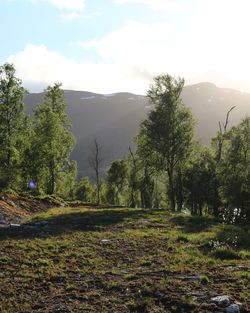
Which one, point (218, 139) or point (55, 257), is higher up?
point (218, 139)

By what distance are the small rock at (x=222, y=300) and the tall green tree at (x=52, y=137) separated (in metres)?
56.3

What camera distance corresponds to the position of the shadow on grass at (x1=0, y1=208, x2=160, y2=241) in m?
24.4

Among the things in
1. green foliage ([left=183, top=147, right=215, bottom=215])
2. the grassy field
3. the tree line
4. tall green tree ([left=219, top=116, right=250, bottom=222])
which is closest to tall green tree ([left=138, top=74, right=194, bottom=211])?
the tree line

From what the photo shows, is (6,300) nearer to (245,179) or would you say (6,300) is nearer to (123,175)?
(245,179)

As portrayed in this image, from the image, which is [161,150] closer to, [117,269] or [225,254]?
[225,254]

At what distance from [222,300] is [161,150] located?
4007 centimetres

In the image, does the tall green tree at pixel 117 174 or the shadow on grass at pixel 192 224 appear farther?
the tall green tree at pixel 117 174

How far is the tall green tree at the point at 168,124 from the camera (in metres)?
52.1

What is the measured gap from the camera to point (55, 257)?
62.7ft

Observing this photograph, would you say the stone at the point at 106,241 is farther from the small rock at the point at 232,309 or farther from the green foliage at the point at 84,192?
the green foliage at the point at 84,192

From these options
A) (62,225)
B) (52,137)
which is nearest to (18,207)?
(62,225)

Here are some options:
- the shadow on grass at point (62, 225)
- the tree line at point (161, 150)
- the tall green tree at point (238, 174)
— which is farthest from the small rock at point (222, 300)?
the tall green tree at point (238, 174)

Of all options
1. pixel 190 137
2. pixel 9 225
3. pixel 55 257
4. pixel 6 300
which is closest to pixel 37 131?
pixel 190 137

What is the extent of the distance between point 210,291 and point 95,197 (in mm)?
111310
